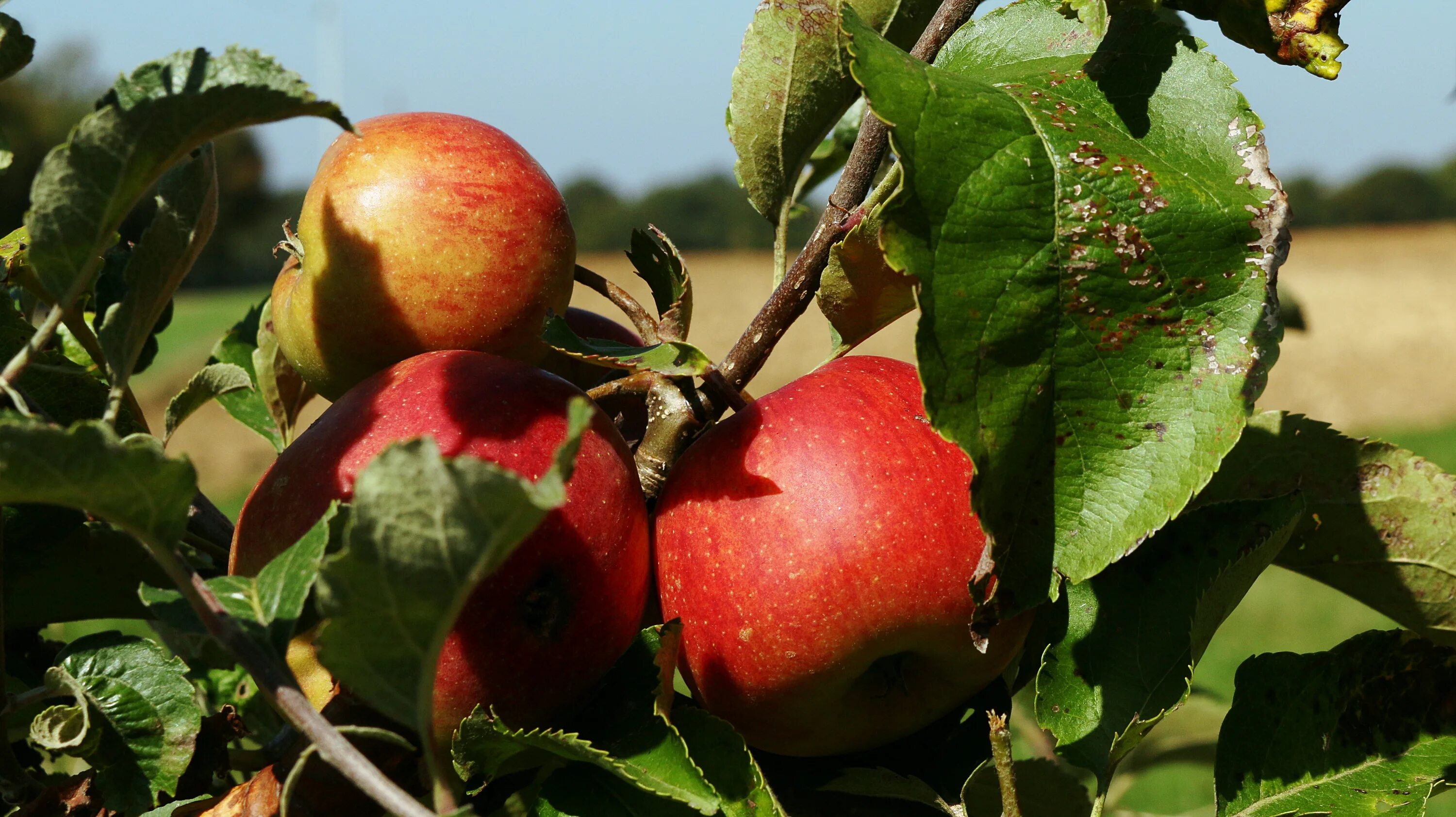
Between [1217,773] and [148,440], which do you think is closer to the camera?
[148,440]

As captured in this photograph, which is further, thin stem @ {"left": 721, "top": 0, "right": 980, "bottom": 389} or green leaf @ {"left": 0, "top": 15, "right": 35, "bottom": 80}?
thin stem @ {"left": 721, "top": 0, "right": 980, "bottom": 389}

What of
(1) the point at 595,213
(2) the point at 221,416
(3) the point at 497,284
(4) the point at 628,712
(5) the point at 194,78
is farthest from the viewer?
(1) the point at 595,213

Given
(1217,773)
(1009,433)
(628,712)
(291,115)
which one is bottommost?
(1217,773)

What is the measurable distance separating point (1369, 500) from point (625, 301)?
17.3 inches

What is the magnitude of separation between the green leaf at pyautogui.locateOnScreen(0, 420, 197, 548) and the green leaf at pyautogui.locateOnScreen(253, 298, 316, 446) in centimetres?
41

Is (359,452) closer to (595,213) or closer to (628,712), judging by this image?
(628,712)

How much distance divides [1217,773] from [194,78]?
60 cm

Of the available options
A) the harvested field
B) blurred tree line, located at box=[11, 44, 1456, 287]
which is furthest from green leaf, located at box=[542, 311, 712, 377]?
blurred tree line, located at box=[11, 44, 1456, 287]

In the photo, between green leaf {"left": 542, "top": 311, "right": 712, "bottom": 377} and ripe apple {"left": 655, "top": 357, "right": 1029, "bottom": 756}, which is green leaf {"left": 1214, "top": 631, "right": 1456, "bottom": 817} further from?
green leaf {"left": 542, "top": 311, "right": 712, "bottom": 377}

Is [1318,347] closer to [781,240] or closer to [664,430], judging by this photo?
[781,240]

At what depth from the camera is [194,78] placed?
1.32 feet

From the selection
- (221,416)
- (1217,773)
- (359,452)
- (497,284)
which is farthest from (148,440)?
(221,416)

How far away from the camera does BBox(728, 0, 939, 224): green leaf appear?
644 millimetres

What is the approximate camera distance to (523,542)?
50cm
